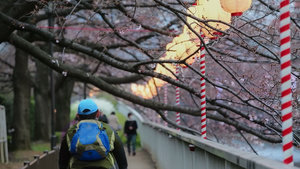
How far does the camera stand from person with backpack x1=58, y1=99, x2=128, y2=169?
535cm

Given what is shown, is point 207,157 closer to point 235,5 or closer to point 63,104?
point 235,5

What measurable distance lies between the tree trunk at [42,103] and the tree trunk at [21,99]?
431 centimetres

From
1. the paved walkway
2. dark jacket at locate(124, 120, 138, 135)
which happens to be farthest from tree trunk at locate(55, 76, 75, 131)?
the paved walkway

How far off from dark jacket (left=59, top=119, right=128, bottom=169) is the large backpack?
68 millimetres

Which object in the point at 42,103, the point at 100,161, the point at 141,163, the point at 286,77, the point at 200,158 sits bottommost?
the point at 141,163

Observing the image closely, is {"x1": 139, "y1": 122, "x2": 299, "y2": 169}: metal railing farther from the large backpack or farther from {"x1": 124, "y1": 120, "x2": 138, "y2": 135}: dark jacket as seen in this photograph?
{"x1": 124, "y1": 120, "x2": 138, "y2": 135}: dark jacket

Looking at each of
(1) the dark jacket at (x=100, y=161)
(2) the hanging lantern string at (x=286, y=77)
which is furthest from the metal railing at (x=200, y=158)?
(1) the dark jacket at (x=100, y=161)

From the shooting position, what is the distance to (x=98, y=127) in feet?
18.0

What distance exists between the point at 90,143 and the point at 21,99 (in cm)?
1617

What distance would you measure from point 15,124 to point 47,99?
16.8ft

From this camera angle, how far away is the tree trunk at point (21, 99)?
20641 mm

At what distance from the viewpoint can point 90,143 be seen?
5336 mm

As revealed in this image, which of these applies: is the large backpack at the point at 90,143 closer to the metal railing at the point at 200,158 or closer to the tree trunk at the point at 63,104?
the metal railing at the point at 200,158

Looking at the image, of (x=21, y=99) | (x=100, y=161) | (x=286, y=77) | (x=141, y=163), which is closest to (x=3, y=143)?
(x=21, y=99)
